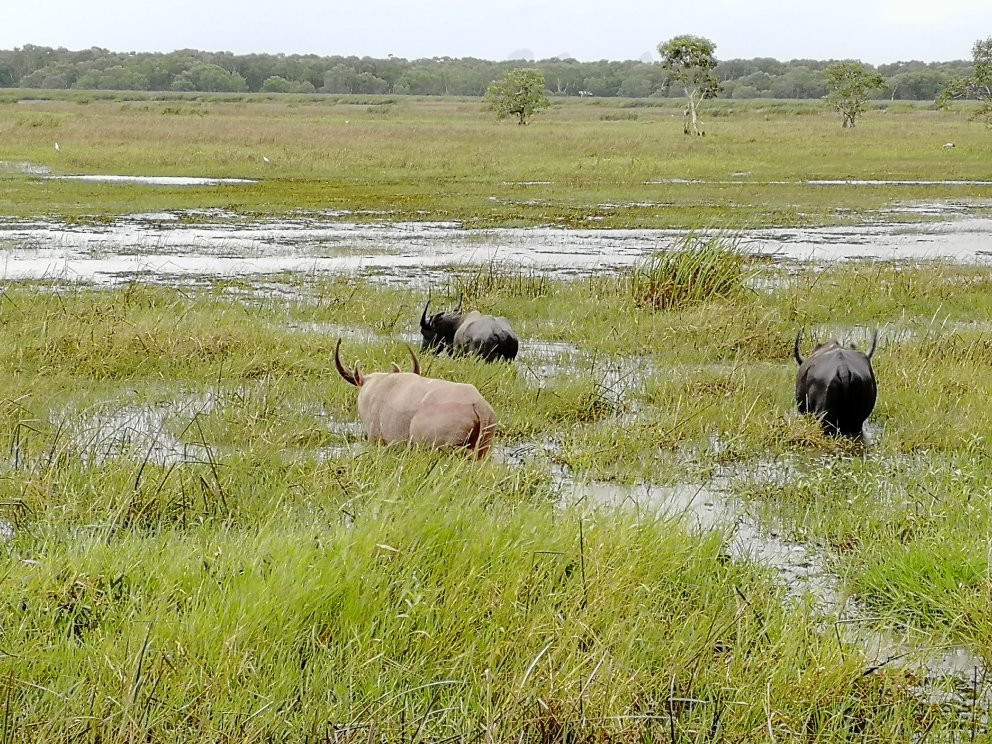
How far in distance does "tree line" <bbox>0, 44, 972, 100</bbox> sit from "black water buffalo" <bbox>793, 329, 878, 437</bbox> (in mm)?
125420

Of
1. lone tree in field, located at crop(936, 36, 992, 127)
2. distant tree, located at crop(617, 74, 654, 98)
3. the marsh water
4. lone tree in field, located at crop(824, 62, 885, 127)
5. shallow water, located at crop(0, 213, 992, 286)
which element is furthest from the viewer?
distant tree, located at crop(617, 74, 654, 98)

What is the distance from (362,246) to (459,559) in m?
14.1

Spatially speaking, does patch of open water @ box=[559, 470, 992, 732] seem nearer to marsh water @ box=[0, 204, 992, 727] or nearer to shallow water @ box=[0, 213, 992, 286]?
marsh water @ box=[0, 204, 992, 727]

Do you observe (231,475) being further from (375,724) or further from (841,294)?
(841,294)

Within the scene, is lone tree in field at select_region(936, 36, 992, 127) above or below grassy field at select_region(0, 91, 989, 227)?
above

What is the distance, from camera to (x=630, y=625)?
3.72 meters

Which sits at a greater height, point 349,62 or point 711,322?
point 349,62

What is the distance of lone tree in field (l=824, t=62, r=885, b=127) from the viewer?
61.7 meters

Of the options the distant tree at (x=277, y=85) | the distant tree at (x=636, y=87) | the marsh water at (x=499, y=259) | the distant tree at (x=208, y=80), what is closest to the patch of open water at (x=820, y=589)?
the marsh water at (x=499, y=259)

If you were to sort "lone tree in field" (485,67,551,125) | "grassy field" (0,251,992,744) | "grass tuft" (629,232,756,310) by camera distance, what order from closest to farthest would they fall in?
"grassy field" (0,251,992,744) < "grass tuft" (629,232,756,310) < "lone tree in field" (485,67,551,125)

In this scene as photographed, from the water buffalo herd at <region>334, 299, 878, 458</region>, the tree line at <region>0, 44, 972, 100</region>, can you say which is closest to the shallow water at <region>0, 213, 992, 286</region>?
the water buffalo herd at <region>334, 299, 878, 458</region>

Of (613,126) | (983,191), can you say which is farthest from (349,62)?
(983,191)

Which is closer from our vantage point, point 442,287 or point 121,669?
point 121,669

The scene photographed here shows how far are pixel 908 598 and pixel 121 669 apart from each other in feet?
9.91
